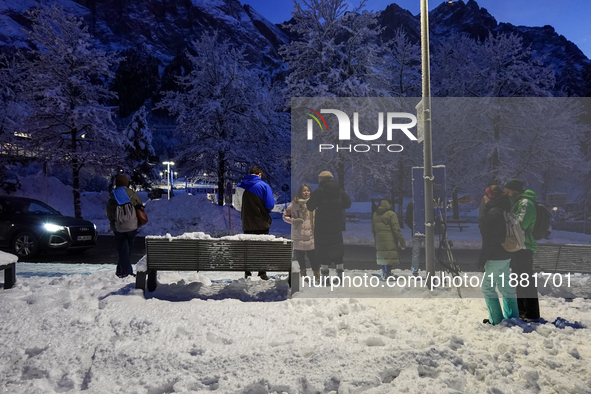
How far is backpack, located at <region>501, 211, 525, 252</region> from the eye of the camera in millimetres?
4516

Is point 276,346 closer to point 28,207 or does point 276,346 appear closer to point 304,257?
point 304,257

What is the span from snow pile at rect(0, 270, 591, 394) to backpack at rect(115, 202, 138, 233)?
150 cm

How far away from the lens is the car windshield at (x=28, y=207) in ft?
34.3

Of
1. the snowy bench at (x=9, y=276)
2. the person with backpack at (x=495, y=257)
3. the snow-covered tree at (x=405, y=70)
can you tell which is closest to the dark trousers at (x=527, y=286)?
the person with backpack at (x=495, y=257)

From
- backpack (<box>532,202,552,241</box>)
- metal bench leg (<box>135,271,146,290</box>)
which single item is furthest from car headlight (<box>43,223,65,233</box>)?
backpack (<box>532,202,552,241</box>)

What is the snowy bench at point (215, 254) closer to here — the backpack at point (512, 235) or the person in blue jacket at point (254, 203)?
the person in blue jacket at point (254, 203)

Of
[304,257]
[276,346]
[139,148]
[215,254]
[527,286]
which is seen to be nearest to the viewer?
[276,346]

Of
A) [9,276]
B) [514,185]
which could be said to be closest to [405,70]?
[514,185]

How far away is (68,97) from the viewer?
2005 centimetres

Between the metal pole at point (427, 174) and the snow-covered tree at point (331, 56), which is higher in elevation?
the snow-covered tree at point (331, 56)

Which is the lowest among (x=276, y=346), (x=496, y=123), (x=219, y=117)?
(x=276, y=346)

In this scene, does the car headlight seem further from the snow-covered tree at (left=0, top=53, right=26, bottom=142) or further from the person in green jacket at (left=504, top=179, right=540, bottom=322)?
the snow-covered tree at (left=0, top=53, right=26, bottom=142)

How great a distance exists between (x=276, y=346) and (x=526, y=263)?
3.33 m

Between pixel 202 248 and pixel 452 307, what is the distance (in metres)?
3.71
